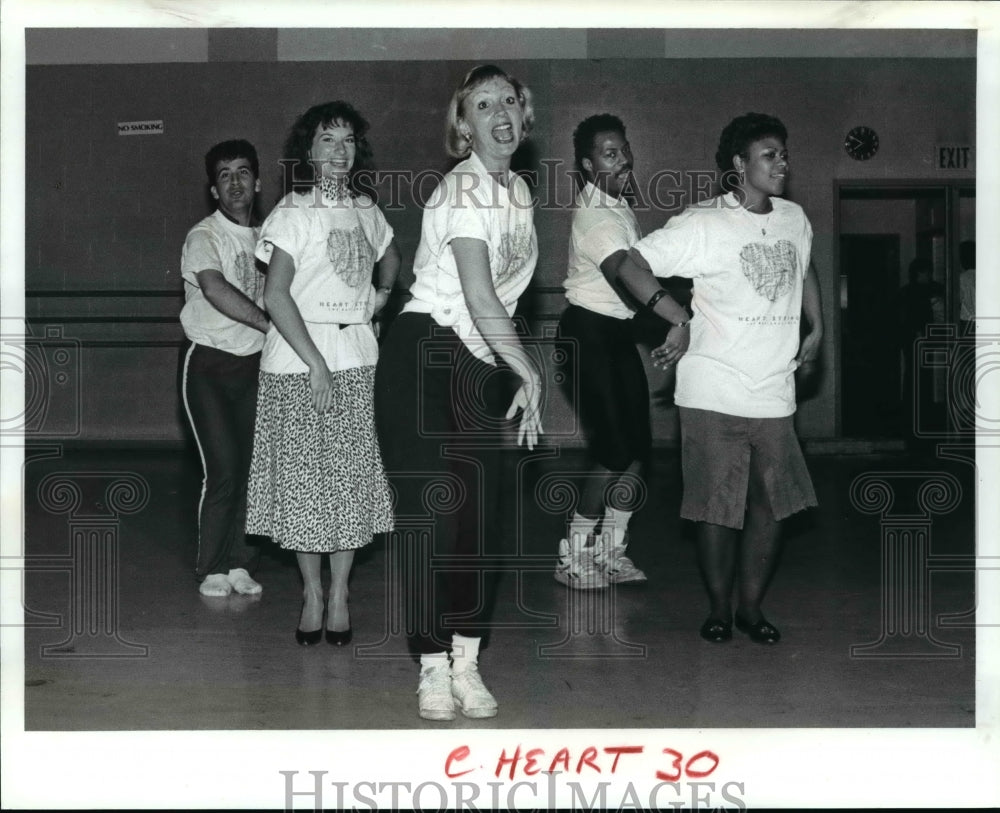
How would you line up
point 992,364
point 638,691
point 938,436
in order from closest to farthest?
point 992,364
point 638,691
point 938,436

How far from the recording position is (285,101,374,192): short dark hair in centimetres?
331

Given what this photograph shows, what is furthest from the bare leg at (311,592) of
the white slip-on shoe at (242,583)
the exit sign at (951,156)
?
the exit sign at (951,156)

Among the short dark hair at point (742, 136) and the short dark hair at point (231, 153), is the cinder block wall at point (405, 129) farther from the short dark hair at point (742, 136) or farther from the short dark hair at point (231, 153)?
the short dark hair at point (742, 136)

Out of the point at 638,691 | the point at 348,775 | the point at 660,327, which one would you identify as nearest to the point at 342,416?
the point at 638,691

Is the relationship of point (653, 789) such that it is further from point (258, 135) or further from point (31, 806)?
point (258, 135)

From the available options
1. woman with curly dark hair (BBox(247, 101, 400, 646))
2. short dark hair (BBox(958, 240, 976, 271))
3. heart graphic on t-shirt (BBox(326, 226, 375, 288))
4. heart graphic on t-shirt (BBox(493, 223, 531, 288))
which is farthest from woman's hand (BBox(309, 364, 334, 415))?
short dark hair (BBox(958, 240, 976, 271))

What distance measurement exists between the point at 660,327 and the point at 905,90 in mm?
2419

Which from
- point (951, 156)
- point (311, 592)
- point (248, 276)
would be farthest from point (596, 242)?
point (951, 156)

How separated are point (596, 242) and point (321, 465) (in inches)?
43.9

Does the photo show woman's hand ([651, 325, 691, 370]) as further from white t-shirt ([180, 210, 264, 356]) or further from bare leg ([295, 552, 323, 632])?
white t-shirt ([180, 210, 264, 356])

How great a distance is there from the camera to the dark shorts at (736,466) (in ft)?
10.9

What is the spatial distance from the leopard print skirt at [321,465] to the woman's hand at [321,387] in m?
0.05

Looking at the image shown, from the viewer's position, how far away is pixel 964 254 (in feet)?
25.3

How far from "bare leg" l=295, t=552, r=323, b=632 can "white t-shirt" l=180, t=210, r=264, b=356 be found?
0.87 m
